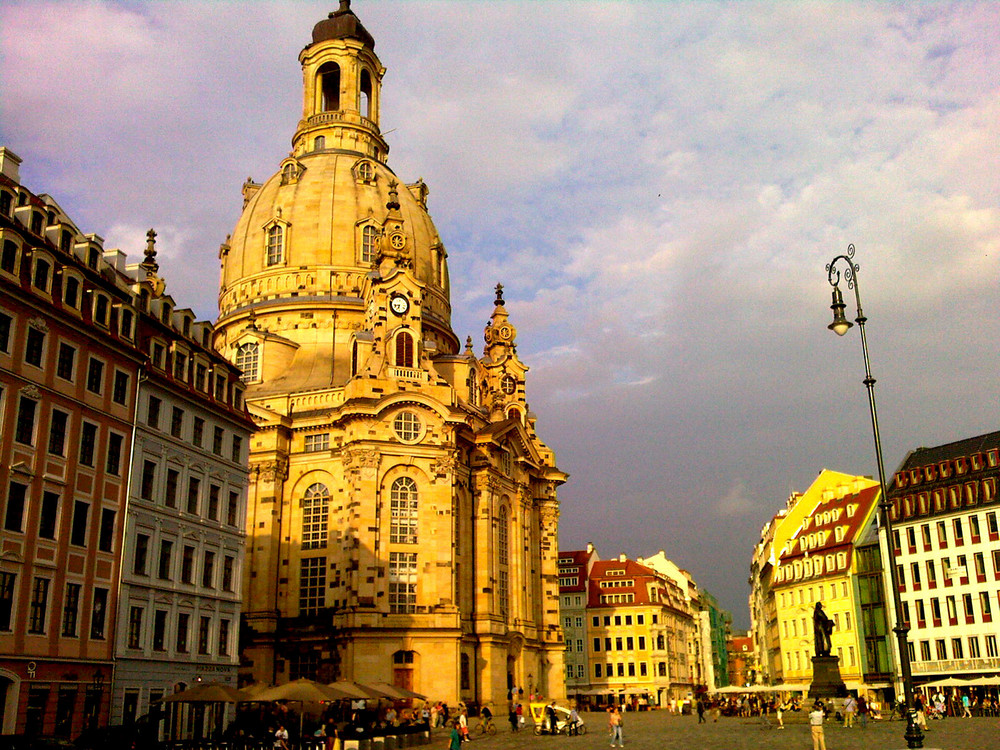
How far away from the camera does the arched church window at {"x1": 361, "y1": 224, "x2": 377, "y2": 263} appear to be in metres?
88.3

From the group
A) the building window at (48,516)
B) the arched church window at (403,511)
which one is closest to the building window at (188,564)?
the building window at (48,516)

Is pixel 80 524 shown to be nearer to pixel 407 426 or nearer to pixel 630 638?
pixel 407 426

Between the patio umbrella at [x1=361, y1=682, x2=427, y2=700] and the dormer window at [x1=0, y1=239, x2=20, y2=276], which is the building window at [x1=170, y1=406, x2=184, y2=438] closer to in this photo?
the dormer window at [x1=0, y1=239, x2=20, y2=276]

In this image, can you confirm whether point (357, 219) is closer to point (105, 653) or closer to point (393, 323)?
point (393, 323)

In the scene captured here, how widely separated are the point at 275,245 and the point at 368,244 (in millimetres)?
8075

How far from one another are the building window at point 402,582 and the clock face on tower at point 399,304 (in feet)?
61.3

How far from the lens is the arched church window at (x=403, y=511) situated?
71.5 metres

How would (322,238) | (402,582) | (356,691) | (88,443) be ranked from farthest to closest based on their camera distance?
1. (322,238)
2. (402,582)
3. (356,691)
4. (88,443)

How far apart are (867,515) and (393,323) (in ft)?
148

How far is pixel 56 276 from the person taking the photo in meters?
38.2

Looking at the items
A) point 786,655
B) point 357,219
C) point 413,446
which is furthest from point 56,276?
point 786,655

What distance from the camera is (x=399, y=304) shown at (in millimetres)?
78125

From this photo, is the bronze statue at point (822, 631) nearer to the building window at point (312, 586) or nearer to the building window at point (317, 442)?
the building window at point (312, 586)

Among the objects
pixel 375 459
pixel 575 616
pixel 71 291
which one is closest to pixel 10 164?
pixel 71 291
